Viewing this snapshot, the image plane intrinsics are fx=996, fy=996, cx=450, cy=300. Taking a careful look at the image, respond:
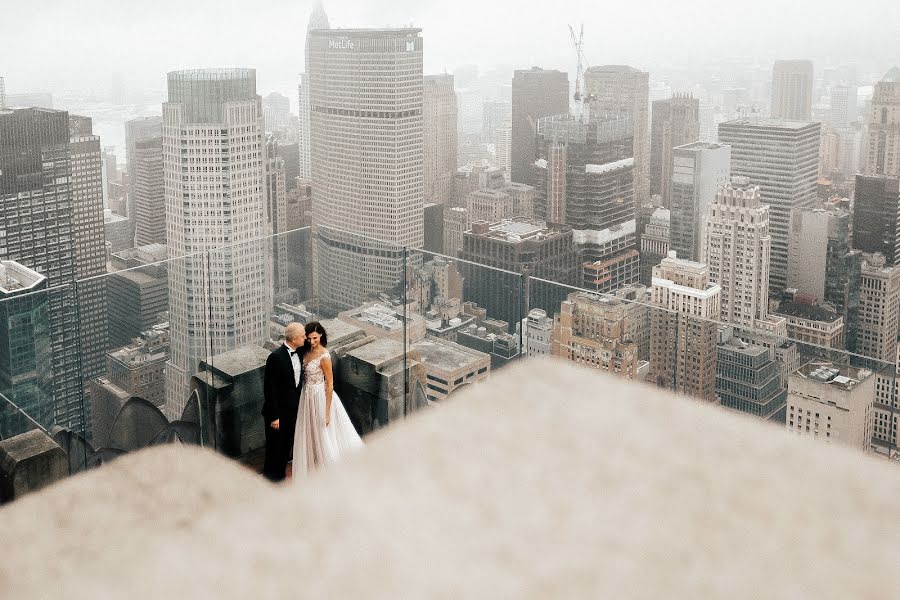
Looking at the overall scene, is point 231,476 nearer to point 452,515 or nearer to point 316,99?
point 452,515

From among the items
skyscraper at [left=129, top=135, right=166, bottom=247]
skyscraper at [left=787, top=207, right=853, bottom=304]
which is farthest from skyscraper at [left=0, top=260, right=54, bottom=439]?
skyscraper at [left=787, top=207, right=853, bottom=304]

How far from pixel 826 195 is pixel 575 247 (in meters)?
4.18

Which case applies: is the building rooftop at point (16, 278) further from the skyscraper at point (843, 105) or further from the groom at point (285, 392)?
the skyscraper at point (843, 105)

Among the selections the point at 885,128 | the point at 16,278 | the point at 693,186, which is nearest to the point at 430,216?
the point at 693,186

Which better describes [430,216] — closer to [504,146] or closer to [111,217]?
[504,146]

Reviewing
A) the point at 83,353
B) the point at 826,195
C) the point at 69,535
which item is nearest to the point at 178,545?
the point at 69,535

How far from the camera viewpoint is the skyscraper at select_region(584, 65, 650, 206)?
57.7 feet

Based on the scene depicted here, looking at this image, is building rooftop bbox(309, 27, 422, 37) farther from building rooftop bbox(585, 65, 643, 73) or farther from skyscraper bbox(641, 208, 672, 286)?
skyscraper bbox(641, 208, 672, 286)

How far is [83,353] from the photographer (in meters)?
2.60

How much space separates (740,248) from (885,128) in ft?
8.91

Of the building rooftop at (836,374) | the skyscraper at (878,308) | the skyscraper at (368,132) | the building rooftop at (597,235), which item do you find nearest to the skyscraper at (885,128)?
the skyscraper at (878,308)

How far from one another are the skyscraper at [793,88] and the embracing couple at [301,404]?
15.6 meters

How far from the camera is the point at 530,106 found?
18.1 m

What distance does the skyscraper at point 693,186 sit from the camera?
1627 cm
